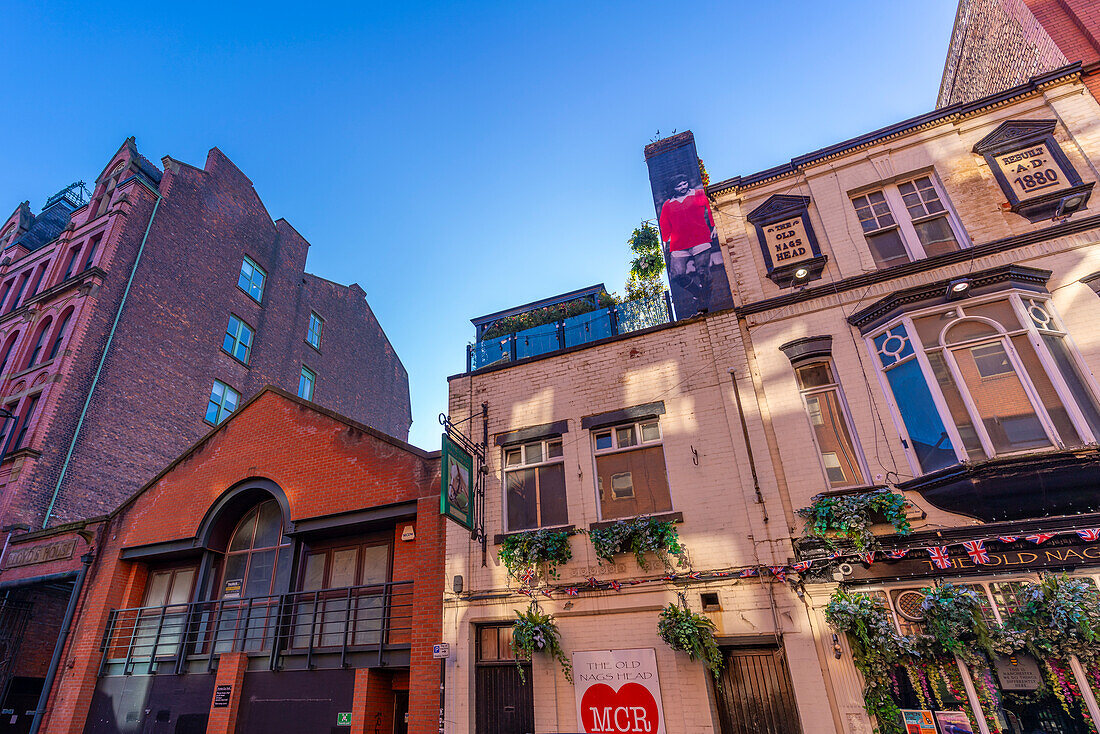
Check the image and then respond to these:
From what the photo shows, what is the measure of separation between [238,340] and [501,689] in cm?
2077

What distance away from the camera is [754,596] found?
880 centimetres

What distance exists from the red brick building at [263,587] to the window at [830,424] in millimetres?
7435

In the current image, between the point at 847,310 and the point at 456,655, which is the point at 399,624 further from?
the point at 847,310

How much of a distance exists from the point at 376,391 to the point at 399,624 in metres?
22.0

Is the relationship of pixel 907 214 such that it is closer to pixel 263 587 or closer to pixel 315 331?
pixel 263 587

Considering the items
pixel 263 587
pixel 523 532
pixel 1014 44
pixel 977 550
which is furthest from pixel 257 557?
pixel 1014 44

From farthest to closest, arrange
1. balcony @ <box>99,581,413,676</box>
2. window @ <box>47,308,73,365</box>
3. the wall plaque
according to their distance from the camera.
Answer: window @ <box>47,308,73,365</box>
the wall plaque
balcony @ <box>99,581,413,676</box>

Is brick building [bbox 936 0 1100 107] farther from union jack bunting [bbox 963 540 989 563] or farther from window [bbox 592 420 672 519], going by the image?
window [bbox 592 420 672 519]

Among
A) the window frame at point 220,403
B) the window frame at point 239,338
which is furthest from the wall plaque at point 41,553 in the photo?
the window frame at point 239,338

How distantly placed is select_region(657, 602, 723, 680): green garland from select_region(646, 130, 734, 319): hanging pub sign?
5.70 meters

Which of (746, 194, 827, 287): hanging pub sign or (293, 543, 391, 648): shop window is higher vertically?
(746, 194, 827, 287): hanging pub sign

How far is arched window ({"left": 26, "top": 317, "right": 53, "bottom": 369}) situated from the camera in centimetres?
2045

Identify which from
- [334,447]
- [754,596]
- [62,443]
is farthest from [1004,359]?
[62,443]

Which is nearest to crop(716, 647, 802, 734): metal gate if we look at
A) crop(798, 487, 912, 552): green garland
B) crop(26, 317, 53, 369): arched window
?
crop(798, 487, 912, 552): green garland
